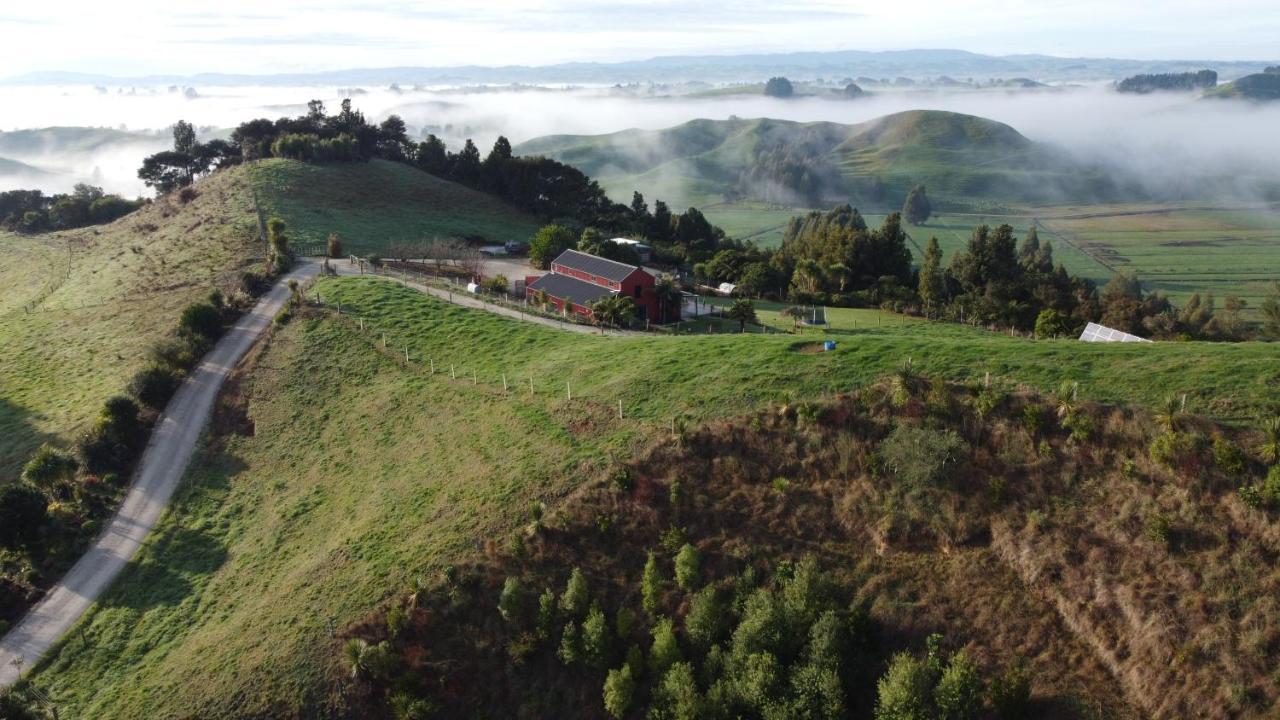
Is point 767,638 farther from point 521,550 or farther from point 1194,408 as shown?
point 1194,408

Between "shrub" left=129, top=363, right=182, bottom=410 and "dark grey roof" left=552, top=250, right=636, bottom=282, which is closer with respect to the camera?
"shrub" left=129, top=363, right=182, bottom=410

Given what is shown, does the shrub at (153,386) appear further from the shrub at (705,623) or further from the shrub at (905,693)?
the shrub at (905,693)

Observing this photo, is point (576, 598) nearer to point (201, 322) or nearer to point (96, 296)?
point (201, 322)

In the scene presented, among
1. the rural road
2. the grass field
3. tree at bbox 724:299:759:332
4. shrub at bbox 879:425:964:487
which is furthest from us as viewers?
the grass field

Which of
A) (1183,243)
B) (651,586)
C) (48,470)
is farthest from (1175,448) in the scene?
(1183,243)

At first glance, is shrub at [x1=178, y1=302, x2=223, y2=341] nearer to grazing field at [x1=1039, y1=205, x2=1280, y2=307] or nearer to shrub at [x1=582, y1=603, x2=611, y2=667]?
shrub at [x1=582, y1=603, x2=611, y2=667]

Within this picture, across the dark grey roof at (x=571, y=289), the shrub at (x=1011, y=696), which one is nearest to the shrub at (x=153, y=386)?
the dark grey roof at (x=571, y=289)

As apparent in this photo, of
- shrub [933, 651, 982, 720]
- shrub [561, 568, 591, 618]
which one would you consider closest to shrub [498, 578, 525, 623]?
shrub [561, 568, 591, 618]
